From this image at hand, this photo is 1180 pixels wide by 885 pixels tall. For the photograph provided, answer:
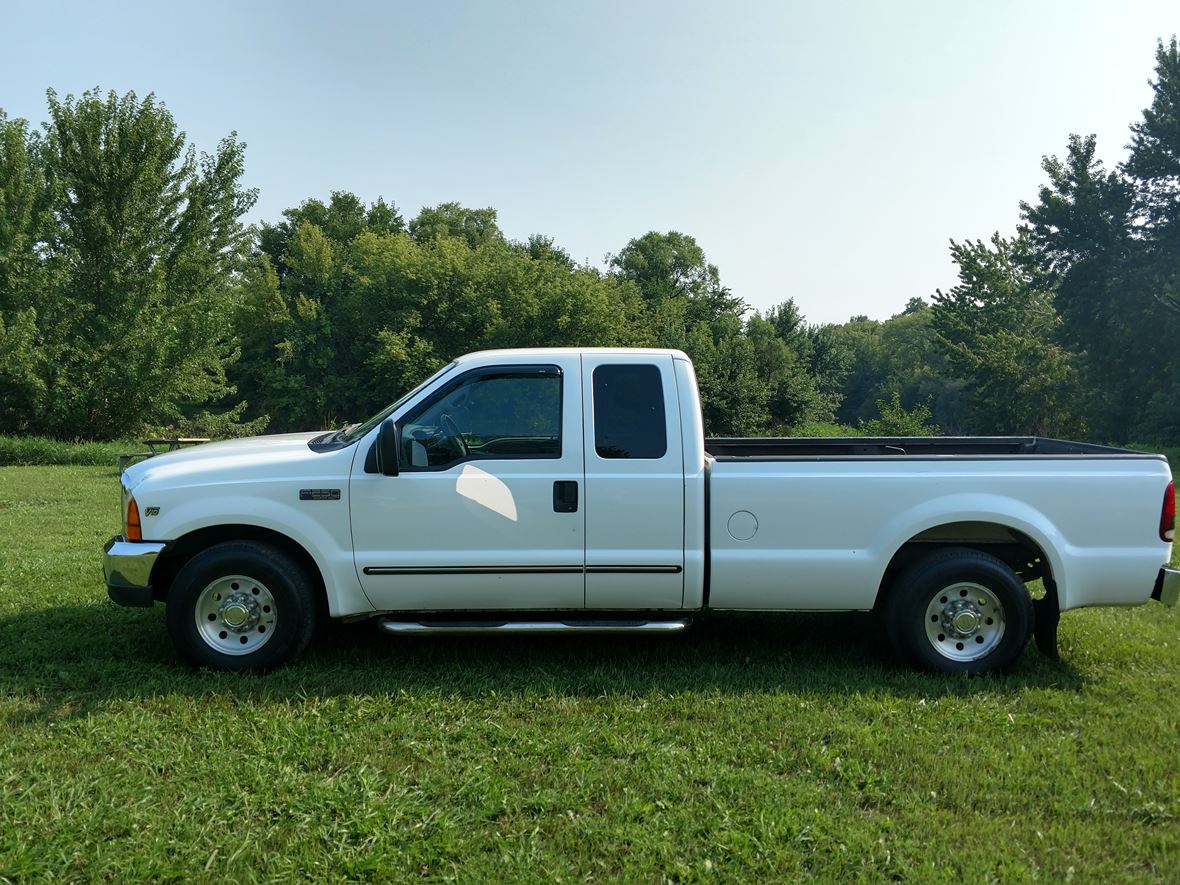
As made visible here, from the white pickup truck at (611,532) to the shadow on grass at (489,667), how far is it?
0.27 m

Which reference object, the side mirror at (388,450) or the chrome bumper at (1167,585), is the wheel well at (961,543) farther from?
the side mirror at (388,450)

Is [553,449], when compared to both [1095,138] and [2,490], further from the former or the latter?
[1095,138]

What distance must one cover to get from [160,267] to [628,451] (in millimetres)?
25236

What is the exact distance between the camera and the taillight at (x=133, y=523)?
519 centimetres

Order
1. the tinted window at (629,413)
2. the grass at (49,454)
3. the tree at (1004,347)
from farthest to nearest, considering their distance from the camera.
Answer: the tree at (1004,347)
the grass at (49,454)
the tinted window at (629,413)

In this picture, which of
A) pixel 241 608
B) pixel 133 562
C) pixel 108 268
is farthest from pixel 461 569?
pixel 108 268

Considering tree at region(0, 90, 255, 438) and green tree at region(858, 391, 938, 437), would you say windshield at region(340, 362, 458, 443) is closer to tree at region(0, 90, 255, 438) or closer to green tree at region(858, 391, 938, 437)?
green tree at region(858, 391, 938, 437)

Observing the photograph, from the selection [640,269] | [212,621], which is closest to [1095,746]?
Result: [212,621]

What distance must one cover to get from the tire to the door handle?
1.58 m

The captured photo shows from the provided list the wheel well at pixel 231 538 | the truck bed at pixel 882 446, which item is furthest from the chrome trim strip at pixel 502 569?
Answer: the truck bed at pixel 882 446

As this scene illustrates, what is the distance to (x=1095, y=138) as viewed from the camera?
138 feet

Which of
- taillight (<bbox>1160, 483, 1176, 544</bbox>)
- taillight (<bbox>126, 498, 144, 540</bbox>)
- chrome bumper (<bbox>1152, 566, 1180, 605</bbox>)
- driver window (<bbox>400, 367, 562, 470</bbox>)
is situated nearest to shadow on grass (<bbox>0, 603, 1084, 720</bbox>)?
chrome bumper (<bbox>1152, 566, 1180, 605</bbox>)

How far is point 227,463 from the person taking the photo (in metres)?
5.30

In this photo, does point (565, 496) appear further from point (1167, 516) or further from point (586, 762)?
point (1167, 516)
